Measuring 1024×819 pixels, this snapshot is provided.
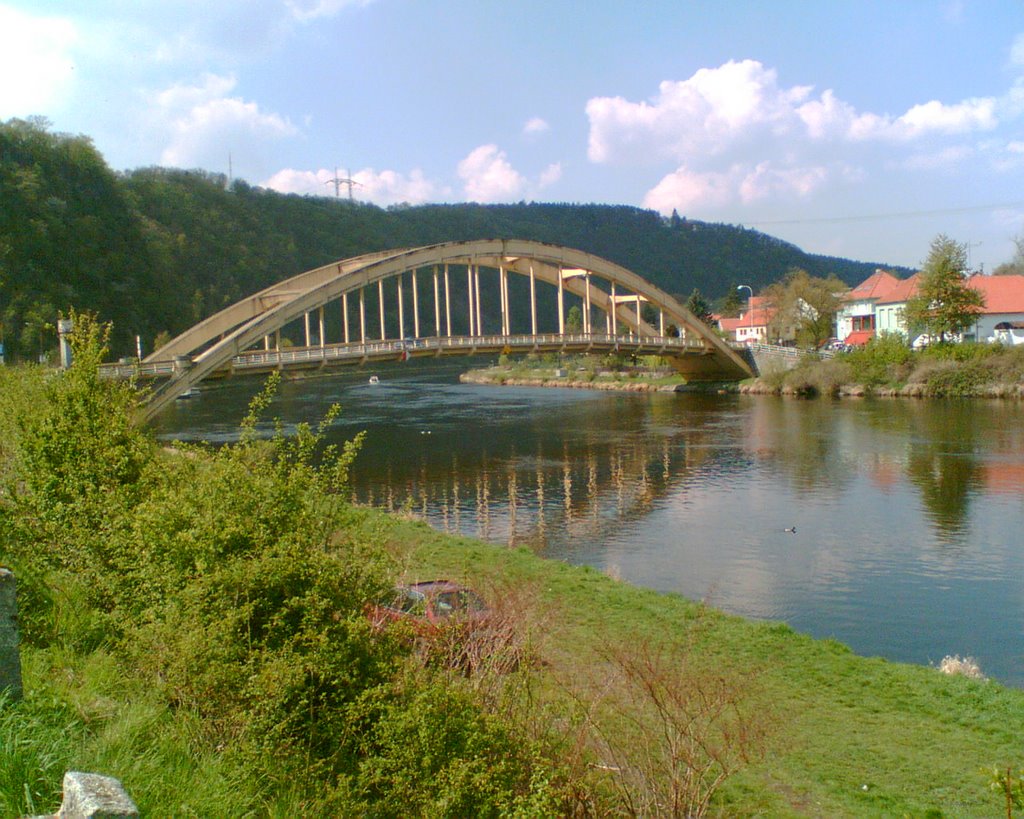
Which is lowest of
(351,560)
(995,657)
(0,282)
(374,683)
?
(995,657)

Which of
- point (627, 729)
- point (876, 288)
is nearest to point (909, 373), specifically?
point (876, 288)

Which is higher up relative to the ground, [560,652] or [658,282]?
[658,282]

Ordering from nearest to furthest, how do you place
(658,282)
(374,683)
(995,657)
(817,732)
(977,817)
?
(374,683), (977,817), (817,732), (995,657), (658,282)

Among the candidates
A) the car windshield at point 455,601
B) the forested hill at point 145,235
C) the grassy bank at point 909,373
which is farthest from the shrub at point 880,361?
the car windshield at point 455,601

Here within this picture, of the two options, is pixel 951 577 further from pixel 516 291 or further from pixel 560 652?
pixel 516 291

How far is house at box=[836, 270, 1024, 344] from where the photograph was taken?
4747 cm

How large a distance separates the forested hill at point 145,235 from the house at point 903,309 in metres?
38.4

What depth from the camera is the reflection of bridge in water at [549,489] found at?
1752 centimetres

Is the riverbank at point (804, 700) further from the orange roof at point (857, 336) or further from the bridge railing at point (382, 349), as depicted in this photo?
the orange roof at point (857, 336)

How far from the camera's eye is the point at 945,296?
1690 inches

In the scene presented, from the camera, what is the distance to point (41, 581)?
620cm

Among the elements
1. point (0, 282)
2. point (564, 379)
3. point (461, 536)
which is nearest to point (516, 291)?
point (564, 379)

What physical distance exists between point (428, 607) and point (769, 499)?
14082 millimetres

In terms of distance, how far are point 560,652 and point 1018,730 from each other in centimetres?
387
